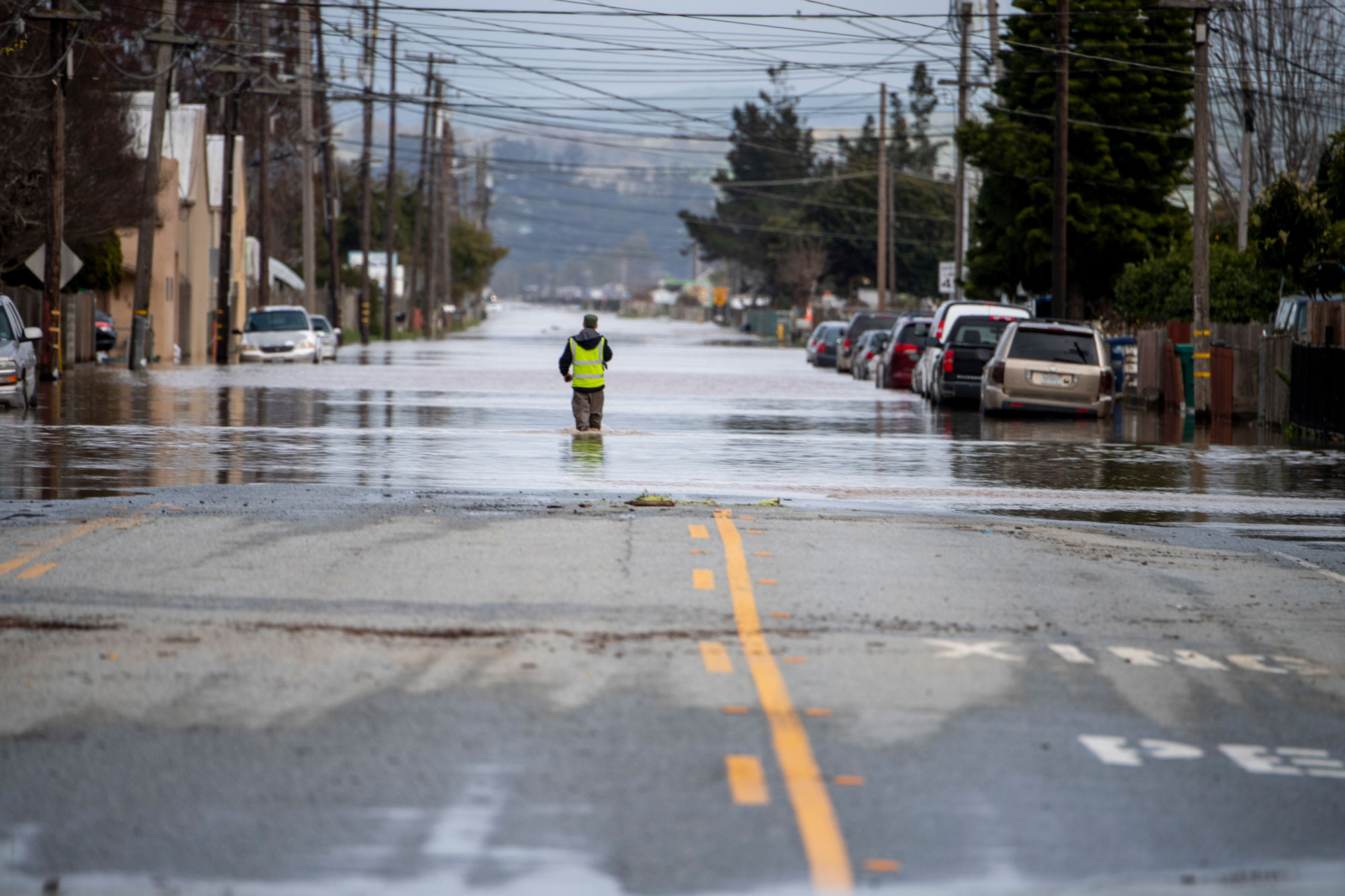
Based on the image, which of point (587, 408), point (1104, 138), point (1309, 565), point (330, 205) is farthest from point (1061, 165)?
point (330, 205)

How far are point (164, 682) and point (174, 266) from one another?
52.2m

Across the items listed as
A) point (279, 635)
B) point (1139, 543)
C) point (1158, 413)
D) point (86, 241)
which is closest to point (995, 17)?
point (1158, 413)

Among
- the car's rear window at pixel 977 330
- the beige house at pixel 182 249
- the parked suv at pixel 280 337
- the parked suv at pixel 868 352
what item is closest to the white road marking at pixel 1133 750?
the car's rear window at pixel 977 330

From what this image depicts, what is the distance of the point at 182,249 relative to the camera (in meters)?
60.2

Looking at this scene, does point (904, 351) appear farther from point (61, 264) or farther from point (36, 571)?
point (36, 571)

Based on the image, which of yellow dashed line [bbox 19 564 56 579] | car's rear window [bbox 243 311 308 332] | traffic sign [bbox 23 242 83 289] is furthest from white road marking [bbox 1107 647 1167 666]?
car's rear window [bbox 243 311 308 332]

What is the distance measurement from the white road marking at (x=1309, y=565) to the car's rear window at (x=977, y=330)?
21.0 metres

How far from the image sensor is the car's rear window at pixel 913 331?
133 feet

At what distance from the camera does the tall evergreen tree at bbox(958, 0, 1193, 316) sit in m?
46.2

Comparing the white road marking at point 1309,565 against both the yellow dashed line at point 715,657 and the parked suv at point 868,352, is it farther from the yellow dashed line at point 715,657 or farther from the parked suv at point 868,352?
the parked suv at point 868,352

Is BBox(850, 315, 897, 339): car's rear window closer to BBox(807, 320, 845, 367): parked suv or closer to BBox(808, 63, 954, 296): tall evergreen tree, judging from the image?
BBox(807, 320, 845, 367): parked suv

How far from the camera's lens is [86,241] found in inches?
1946

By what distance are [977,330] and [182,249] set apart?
33919 millimetres

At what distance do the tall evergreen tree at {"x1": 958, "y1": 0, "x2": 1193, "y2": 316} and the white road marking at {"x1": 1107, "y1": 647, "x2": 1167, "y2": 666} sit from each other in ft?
125
